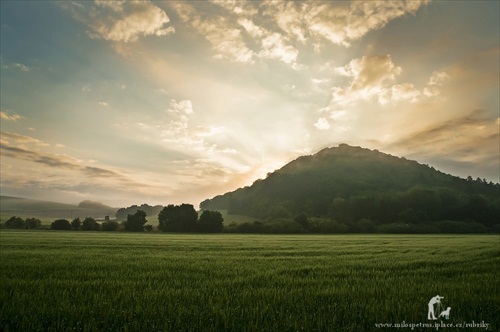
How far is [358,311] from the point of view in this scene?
619 centimetres

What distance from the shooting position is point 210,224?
97.5 meters

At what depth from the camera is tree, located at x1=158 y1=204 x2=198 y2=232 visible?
10125 cm

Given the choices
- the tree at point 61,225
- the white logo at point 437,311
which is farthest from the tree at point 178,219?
the white logo at point 437,311

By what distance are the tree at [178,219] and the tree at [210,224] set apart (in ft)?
12.2

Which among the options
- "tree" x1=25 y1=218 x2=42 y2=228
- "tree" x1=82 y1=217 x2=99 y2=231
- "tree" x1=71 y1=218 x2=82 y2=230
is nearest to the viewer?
"tree" x1=82 y1=217 x2=99 y2=231

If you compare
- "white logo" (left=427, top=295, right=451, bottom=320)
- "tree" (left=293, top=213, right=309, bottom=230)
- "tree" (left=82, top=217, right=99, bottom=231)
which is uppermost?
"tree" (left=293, top=213, right=309, bottom=230)

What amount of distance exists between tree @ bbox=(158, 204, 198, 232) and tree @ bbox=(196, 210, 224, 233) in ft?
12.2

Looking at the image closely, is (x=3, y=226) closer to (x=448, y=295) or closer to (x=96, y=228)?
(x=96, y=228)

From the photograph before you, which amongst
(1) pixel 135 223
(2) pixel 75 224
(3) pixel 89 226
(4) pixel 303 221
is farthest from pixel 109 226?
(4) pixel 303 221

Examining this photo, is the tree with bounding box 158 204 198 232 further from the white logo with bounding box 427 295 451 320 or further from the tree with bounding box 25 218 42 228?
the white logo with bounding box 427 295 451 320

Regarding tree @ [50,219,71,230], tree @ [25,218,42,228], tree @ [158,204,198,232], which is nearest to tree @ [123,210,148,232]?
tree @ [158,204,198,232]

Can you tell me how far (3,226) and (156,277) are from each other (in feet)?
383

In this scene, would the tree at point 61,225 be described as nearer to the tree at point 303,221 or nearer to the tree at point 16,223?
the tree at point 16,223

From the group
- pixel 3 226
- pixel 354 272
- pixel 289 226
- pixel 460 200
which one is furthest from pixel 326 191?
pixel 354 272
